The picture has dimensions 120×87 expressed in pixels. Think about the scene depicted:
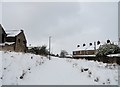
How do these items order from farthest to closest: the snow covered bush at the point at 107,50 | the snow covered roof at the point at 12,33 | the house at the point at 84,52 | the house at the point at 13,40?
the house at the point at 84,52
the snow covered bush at the point at 107,50
the snow covered roof at the point at 12,33
the house at the point at 13,40

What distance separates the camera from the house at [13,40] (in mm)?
48438

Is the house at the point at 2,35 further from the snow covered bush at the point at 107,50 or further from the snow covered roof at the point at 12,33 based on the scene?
the snow covered bush at the point at 107,50

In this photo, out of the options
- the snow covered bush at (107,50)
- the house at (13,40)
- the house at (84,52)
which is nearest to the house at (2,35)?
the house at (13,40)

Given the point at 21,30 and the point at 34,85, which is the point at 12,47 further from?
the point at 34,85

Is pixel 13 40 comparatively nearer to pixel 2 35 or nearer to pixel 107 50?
pixel 2 35

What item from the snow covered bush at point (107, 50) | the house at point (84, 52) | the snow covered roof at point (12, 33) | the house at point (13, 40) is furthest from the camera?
the house at point (84, 52)

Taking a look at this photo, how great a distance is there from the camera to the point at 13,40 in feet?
164

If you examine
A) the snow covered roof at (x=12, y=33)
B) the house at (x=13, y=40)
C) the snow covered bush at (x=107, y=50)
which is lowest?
the snow covered bush at (x=107, y=50)

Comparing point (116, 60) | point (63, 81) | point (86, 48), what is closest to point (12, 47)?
point (116, 60)

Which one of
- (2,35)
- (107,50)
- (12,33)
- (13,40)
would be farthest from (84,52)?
(2,35)

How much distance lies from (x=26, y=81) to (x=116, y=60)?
32.4 metres

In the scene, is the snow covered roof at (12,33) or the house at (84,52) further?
the house at (84,52)

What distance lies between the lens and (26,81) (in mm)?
15227

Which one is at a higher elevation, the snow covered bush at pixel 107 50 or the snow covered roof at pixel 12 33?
the snow covered roof at pixel 12 33
